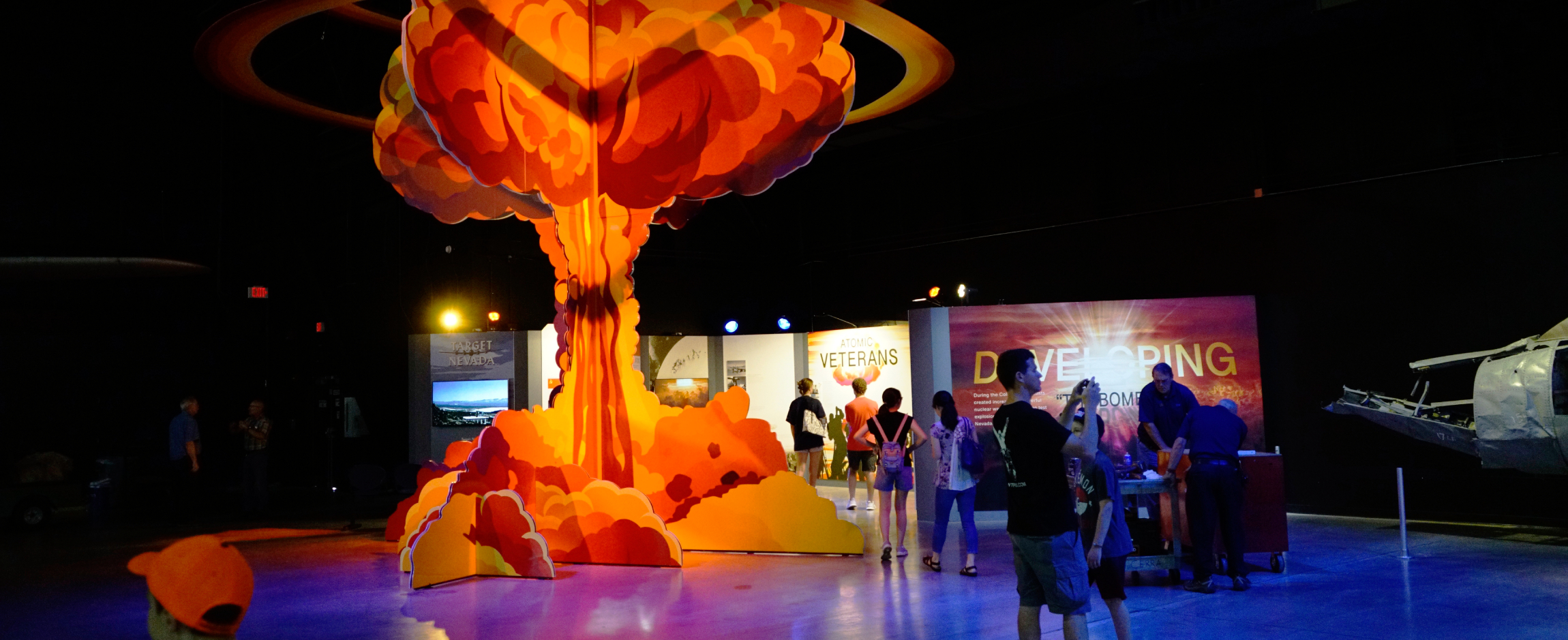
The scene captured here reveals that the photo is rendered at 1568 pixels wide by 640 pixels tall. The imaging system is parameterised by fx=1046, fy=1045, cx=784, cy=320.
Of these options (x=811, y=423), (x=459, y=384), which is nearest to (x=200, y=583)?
(x=811, y=423)

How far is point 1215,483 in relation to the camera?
681cm

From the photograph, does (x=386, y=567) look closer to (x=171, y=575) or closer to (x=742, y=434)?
(x=742, y=434)

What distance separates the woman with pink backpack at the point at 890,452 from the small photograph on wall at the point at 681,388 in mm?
7732

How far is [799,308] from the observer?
1697cm

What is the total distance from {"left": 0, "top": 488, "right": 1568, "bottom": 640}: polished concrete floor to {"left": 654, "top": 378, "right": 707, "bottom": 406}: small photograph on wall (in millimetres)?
7164

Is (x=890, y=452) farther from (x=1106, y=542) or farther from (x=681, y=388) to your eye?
(x=681, y=388)

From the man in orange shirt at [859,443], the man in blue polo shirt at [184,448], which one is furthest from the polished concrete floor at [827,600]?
the man in blue polo shirt at [184,448]

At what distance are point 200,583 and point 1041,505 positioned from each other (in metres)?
2.93

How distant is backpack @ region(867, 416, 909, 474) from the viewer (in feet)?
27.3

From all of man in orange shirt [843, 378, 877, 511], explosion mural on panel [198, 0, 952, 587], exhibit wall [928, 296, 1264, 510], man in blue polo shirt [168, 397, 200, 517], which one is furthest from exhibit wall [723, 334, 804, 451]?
man in blue polo shirt [168, 397, 200, 517]

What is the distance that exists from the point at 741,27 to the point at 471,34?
2053 millimetres

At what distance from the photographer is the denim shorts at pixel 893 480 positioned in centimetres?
840

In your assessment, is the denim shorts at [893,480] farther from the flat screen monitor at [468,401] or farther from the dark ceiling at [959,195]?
the flat screen monitor at [468,401]

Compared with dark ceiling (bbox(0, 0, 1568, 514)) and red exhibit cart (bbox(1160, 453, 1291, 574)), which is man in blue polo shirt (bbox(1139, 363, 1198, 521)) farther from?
dark ceiling (bbox(0, 0, 1568, 514))
